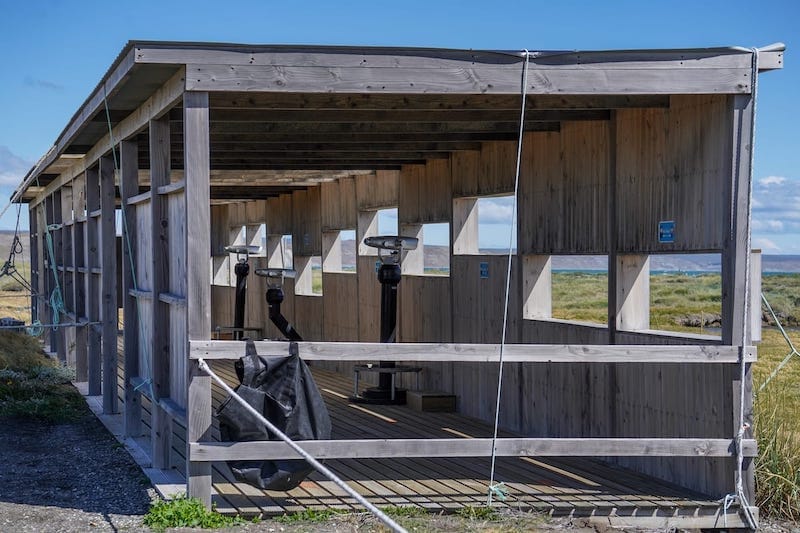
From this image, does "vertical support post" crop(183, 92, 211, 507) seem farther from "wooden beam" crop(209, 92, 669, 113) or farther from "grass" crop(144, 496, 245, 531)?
"wooden beam" crop(209, 92, 669, 113)

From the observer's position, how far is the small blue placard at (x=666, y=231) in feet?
21.2

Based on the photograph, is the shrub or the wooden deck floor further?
the shrub

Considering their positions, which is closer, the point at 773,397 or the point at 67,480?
the point at 773,397

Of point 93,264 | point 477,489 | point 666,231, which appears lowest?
point 477,489

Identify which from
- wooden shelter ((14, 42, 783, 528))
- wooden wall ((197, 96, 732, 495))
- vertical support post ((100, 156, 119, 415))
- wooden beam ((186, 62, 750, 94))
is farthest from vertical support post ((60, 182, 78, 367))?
wooden beam ((186, 62, 750, 94))

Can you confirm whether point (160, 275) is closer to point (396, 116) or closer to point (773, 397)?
point (396, 116)

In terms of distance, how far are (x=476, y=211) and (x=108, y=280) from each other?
3.33 m

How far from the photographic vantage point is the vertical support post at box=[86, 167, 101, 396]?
1010cm

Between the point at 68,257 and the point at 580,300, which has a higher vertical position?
the point at 68,257

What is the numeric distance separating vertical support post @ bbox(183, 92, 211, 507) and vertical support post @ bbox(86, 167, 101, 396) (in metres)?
4.49

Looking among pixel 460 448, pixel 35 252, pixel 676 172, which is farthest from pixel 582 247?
pixel 35 252

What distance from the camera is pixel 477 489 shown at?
6359 mm

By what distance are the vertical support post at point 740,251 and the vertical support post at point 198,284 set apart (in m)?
2.81

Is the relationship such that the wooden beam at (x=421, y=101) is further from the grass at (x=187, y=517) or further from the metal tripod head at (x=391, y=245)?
the metal tripod head at (x=391, y=245)
